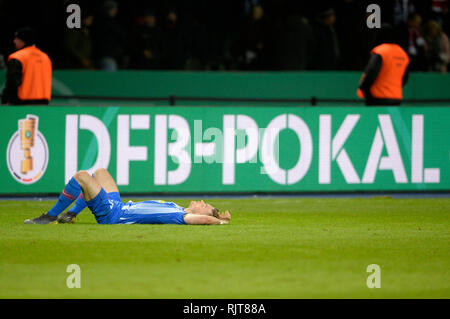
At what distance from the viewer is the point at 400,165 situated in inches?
608

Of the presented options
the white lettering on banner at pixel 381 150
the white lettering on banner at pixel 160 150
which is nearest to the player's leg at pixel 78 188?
the white lettering on banner at pixel 160 150

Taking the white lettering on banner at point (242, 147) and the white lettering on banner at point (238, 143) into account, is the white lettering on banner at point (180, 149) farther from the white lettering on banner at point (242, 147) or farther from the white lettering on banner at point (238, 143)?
the white lettering on banner at point (238, 143)

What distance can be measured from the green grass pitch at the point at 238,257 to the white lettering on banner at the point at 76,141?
5.51 ft

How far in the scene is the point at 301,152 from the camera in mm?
15109

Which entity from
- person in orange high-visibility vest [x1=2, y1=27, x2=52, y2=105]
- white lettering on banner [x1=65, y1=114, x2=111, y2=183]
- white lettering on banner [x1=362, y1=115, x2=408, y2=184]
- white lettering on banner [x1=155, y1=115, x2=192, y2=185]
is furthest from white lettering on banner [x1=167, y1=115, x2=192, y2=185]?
white lettering on banner [x1=362, y1=115, x2=408, y2=184]

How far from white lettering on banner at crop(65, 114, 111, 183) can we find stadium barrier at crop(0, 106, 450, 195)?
16mm

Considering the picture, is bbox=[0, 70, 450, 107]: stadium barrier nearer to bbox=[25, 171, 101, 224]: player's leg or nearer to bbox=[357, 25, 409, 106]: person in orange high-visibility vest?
bbox=[357, 25, 409, 106]: person in orange high-visibility vest

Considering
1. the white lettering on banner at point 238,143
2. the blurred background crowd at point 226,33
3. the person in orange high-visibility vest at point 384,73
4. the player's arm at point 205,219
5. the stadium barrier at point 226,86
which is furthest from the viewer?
the stadium barrier at point 226,86

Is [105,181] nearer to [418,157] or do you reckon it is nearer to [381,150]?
[381,150]

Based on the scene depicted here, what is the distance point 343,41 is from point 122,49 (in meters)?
5.05

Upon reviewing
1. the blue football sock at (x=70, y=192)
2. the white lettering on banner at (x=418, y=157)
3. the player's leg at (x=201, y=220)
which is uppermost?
the white lettering on banner at (x=418, y=157)

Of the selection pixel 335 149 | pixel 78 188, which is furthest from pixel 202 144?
pixel 78 188

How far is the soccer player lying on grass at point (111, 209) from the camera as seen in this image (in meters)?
10.5

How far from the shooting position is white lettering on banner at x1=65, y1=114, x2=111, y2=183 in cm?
1441
